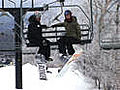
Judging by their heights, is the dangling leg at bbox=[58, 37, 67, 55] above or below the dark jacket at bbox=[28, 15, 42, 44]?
below

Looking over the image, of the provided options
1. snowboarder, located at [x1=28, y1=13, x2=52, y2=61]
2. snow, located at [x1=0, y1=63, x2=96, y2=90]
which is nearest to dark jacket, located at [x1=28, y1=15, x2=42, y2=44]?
snowboarder, located at [x1=28, y1=13, x2=52, y2=61]

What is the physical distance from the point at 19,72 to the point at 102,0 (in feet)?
15.2

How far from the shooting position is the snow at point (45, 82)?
38.1ft

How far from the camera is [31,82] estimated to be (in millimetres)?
12297

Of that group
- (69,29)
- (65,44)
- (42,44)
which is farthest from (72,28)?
(42,44)

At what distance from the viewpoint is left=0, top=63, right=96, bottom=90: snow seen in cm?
1160

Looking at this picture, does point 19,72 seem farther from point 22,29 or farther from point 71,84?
point 71,84

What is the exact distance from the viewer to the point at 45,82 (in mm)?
12547

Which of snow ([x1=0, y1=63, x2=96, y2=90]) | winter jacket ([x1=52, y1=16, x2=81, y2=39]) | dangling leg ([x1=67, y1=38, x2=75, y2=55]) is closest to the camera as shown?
winter jacket ([x1=52, y1=16, x2=81, y2=39])

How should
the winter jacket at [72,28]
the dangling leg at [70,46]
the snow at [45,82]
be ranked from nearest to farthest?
the winter jacket at [72,28] → the dangling leg at [70,46] → the snow at [45,82]

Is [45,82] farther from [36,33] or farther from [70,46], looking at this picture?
[36,33]

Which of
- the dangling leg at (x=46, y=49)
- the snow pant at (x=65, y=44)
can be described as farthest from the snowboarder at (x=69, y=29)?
the dangling leg at (x=46, y=49)

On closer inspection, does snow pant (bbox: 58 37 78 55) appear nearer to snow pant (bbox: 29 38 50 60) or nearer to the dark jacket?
snow pant (bbox: 29 38 50 60)

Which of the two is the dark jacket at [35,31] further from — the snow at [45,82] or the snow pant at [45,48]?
the snow at [45,82]
